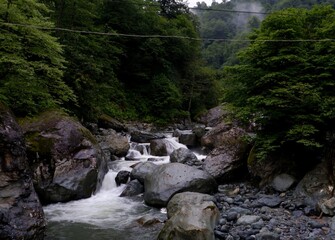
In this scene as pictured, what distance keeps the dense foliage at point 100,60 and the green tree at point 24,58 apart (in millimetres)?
23

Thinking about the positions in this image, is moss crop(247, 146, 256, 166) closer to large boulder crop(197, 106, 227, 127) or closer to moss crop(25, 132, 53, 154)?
moss crop(25, 132, 53, 154)

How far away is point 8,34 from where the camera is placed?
7.94 meters

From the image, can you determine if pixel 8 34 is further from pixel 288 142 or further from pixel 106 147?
pixel 288 142

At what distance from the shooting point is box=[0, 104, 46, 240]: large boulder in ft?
17.0

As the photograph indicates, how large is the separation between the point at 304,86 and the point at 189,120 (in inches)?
751

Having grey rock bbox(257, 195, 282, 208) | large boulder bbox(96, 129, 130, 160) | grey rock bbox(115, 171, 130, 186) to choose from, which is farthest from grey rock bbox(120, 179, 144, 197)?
grey rock bbox(257, 195, 282, 208)

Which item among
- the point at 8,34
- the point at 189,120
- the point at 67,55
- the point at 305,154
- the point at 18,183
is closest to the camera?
the point at 18,183

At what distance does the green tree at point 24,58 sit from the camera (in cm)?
802

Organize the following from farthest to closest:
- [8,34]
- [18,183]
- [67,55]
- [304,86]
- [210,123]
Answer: [210,123], [67,55], [8,34], [304,86], [18,183]

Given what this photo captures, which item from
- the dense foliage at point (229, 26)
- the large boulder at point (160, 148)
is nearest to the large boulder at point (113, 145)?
the large boulder at point (160, 148)

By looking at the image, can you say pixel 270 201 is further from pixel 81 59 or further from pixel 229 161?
pixel 81 59

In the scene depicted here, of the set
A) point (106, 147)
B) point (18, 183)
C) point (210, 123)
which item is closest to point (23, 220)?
point (18, 183)

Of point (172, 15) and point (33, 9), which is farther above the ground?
point (172, 15)

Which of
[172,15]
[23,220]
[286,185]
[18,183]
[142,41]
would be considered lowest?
[286,185]
